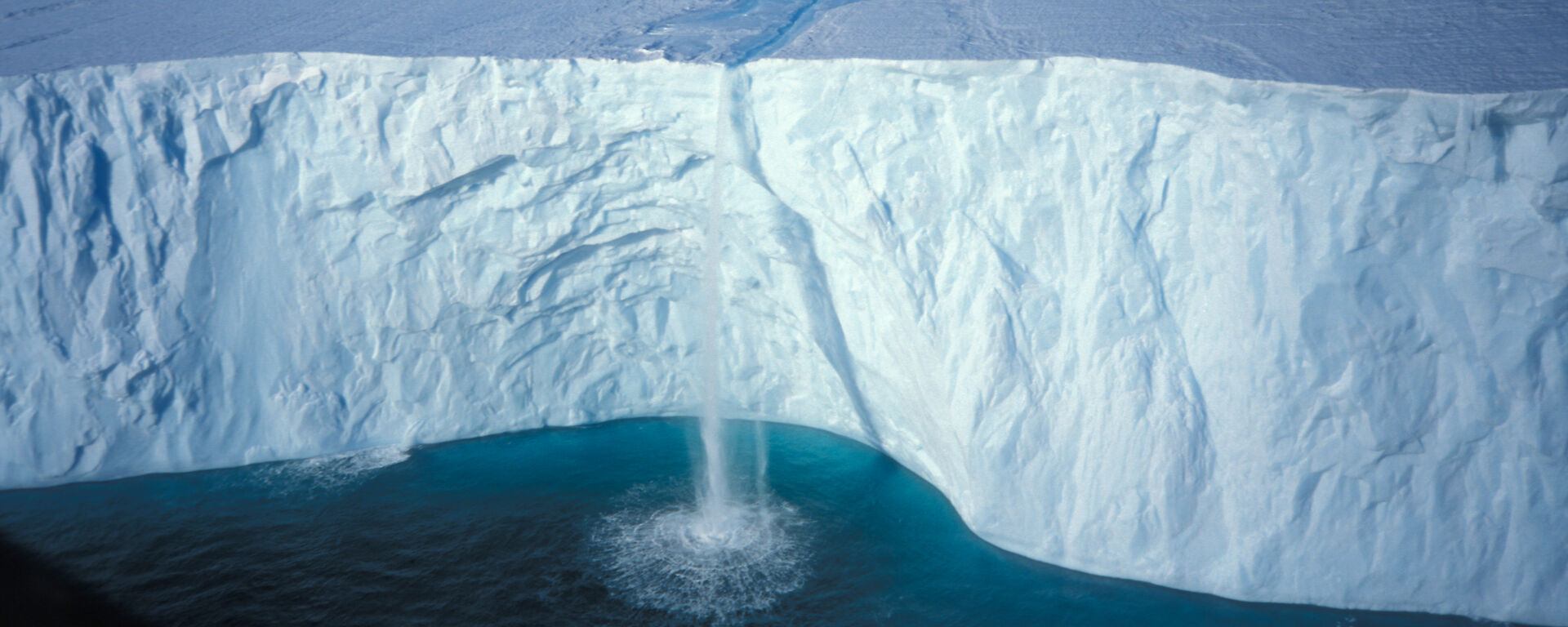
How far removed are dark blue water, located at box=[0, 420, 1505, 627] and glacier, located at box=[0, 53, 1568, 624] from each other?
20cm

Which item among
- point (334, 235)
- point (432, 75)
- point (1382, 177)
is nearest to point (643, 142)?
point (432, 75)

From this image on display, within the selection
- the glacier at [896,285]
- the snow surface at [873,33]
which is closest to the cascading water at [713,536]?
the glacier at [896,285]

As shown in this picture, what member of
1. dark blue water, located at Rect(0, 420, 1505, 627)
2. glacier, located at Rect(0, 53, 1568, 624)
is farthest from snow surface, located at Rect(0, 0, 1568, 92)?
dark blue water, located at Rect(0, 420, 1505, 627)

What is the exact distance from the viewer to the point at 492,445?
7.23 m

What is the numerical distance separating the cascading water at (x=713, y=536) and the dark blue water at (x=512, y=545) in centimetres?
9

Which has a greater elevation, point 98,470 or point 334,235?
point 334,235

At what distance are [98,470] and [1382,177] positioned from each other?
309 inches

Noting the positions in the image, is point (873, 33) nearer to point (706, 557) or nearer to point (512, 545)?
point (706, 557)

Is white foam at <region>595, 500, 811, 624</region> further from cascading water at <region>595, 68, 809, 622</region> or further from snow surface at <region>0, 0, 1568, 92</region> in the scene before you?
snow surface at <region>0, 0, 1568, 92</region>

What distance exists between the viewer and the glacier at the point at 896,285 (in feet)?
15.8

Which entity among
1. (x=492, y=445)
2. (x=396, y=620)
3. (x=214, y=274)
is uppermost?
(x=214, y=274)

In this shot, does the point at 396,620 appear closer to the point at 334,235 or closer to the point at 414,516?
the point at 414,516

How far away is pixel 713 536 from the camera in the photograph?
6.12m

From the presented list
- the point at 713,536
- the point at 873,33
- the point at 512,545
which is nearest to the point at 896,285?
the point at 873,33
